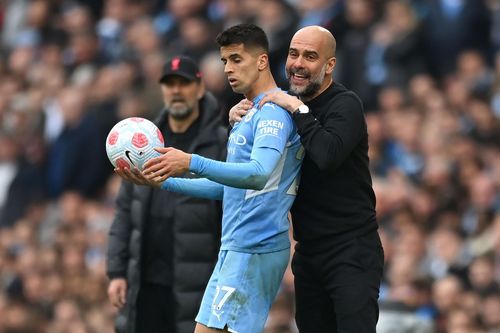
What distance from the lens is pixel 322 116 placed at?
759 centimetres

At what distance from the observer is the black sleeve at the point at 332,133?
7.34 metres

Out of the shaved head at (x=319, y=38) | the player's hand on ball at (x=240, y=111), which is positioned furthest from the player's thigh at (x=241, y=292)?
the shaved head at (x=319, y=38)

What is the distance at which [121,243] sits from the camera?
944 centimetres

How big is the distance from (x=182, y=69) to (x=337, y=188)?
6.84 ft

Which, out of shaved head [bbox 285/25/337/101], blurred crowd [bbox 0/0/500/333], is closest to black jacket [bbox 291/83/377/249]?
shaved head [bbox 285/25/337/101]

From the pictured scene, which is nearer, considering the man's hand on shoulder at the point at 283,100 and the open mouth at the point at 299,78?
the man's hand on shoulder at the point at 283,100

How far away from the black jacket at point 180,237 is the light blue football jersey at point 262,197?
1.54 meters

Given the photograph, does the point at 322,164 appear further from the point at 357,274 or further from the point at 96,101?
the point at 96,101

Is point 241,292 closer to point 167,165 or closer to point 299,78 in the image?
point 167,165

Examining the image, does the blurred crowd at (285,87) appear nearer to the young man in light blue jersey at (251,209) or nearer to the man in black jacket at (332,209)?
the man in black jacket at (332,209)

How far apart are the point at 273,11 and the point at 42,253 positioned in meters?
3.84

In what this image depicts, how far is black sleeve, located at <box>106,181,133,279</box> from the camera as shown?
9.43 m

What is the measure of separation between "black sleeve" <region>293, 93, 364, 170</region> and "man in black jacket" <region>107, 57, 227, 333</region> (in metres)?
1.82

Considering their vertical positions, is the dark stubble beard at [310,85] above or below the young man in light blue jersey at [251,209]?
above
